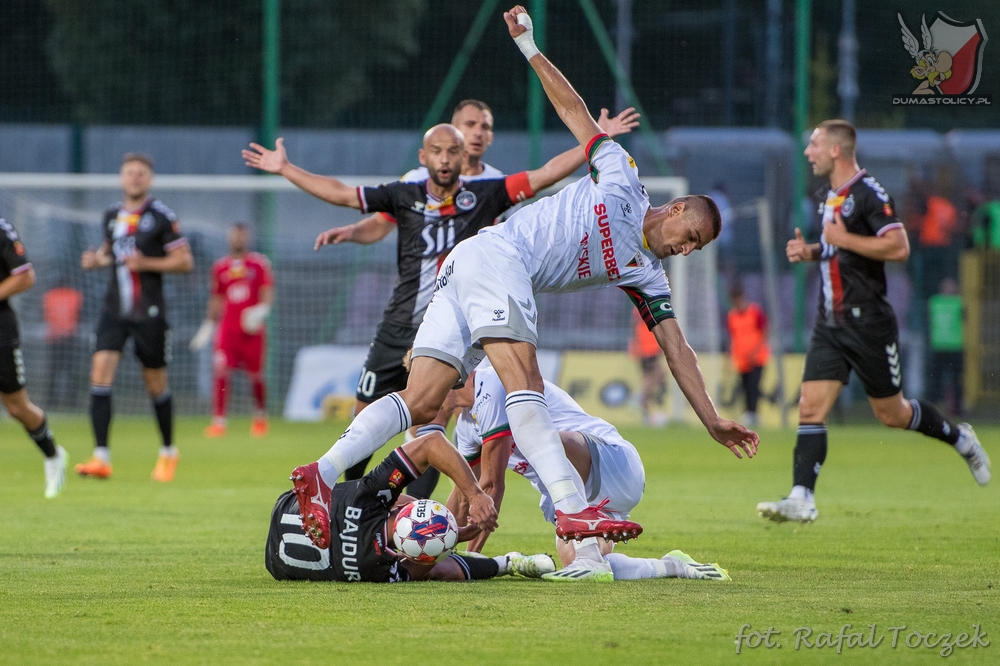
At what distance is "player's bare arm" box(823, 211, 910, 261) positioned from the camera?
28.3 feet

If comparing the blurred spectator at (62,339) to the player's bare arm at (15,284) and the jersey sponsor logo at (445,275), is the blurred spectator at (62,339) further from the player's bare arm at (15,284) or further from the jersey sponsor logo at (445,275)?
the jersey sponsor logo at (445,275)

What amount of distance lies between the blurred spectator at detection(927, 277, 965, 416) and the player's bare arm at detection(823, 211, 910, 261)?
13.1m

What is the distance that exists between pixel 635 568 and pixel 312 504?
5.11 feet

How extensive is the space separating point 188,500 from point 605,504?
4612 mm

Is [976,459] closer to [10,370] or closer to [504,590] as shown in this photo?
[504,590]

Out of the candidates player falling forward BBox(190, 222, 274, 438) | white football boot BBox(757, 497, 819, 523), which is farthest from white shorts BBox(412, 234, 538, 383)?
player falling forward BBox(190, 222, 274, 438)

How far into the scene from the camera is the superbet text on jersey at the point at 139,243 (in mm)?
11828

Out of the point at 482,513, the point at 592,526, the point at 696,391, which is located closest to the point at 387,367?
the point at 696,391

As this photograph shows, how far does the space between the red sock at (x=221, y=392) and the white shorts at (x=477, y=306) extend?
11.6 m

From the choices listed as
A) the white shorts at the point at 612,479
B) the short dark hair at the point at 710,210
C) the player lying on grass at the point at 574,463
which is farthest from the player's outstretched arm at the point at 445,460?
the short dark hair at the point at 710,210

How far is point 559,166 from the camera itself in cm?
758

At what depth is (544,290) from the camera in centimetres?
637

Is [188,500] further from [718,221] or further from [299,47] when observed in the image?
[299,47]

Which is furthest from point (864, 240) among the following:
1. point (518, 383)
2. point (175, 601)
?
point (175, 601)
